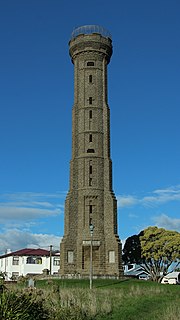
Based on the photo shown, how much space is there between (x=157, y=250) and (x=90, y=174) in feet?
44.9

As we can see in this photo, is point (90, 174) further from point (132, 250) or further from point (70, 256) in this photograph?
point (132, 250)

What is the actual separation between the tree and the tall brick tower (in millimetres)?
7280

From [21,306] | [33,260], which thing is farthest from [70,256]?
[21,306]

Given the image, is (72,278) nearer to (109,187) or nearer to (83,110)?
(109,187)

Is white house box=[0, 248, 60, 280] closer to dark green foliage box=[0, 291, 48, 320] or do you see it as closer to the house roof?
the house roof

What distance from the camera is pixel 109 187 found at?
5734 centimetres

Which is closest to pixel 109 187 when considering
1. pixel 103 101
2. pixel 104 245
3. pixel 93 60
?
pixel 104 245

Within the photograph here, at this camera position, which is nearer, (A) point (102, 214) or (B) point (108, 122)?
(A) point (102, 214)

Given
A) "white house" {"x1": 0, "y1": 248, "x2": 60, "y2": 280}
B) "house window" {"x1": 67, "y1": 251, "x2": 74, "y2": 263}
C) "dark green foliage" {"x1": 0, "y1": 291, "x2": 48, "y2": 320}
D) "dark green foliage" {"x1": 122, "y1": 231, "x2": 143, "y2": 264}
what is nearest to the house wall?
"white house" {"x1": 0, "y1": 248, "x2": 60, "y2": 280}

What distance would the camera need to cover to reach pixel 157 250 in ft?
196

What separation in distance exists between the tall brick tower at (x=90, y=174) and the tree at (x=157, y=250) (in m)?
7.28

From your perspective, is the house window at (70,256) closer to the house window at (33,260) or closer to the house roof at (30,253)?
the house roof at (30,253)

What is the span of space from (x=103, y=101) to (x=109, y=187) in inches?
476

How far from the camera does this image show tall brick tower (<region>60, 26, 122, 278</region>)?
54.5 meters
